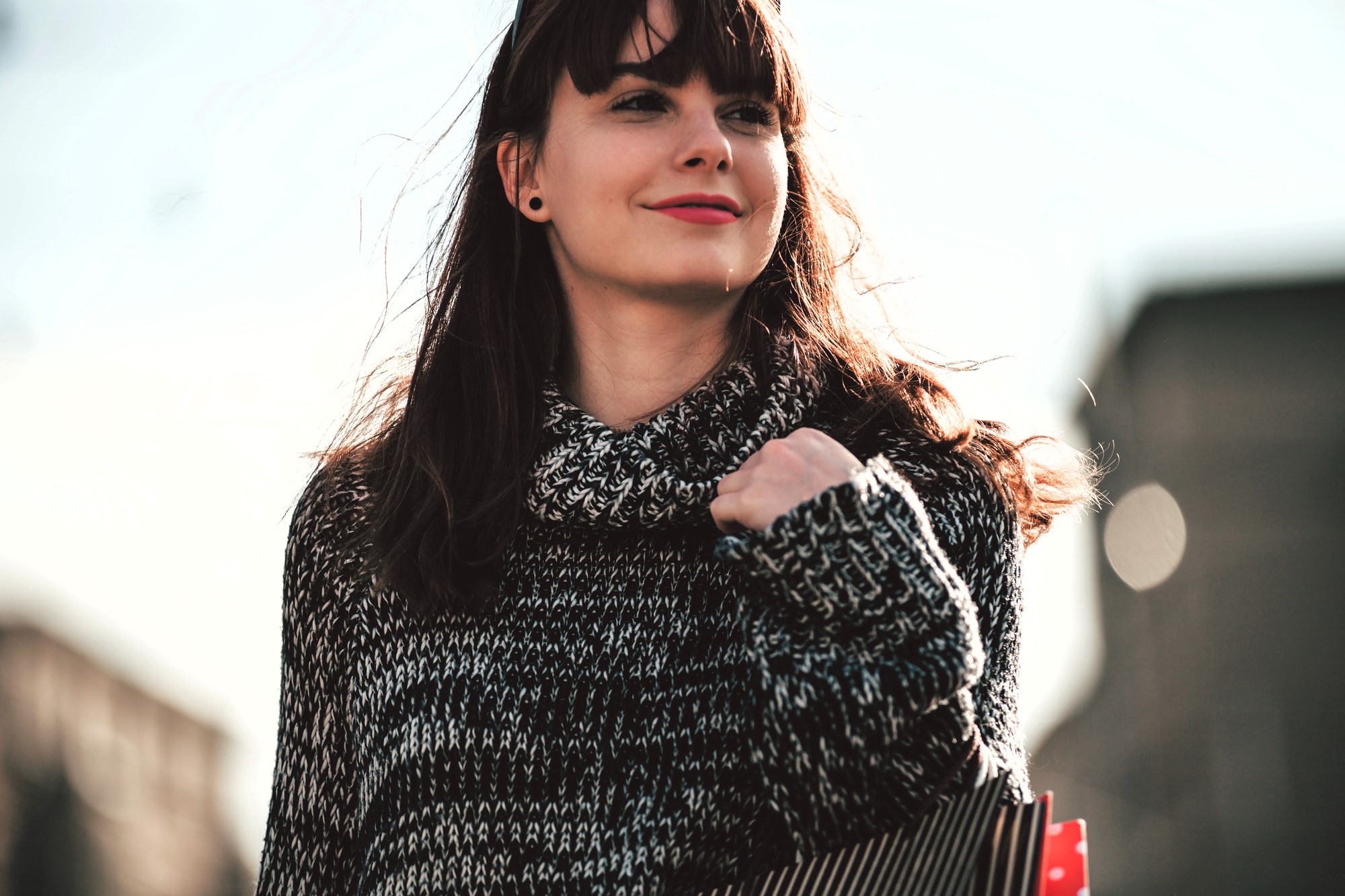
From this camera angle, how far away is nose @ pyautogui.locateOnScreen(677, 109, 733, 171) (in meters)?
2.04

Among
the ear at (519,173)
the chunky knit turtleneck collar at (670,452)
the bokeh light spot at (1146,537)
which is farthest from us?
the bokeh light spot at (1146,537)

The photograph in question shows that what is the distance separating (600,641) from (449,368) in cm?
74

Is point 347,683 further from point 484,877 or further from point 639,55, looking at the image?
point 639,55

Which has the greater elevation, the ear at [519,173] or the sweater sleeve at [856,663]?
the ear at [519,173]

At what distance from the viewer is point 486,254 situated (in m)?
2.59

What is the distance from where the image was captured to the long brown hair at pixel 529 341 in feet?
6.98

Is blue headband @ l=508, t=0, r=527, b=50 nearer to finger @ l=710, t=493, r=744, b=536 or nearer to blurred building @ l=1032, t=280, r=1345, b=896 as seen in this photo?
finger @ l=710, t=493, r=744, b=536

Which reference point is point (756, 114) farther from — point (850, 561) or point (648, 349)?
point (850, 561)

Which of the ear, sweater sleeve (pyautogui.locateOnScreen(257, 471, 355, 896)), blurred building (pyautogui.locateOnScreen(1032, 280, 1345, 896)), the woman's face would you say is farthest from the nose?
blurred building (pyautogui.locateOnScreen(1032, 280, 1345, 896))

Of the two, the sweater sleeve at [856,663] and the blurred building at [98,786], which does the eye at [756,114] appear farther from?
the blurred building at [98,786]

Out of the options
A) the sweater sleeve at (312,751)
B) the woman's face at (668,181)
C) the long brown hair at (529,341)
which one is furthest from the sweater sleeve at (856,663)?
the sweater sleeve at (312,751)

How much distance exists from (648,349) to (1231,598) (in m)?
28.8

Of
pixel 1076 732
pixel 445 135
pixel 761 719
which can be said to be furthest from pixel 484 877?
pixel 1076 732

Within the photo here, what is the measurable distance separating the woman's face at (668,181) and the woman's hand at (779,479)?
0.39 m
